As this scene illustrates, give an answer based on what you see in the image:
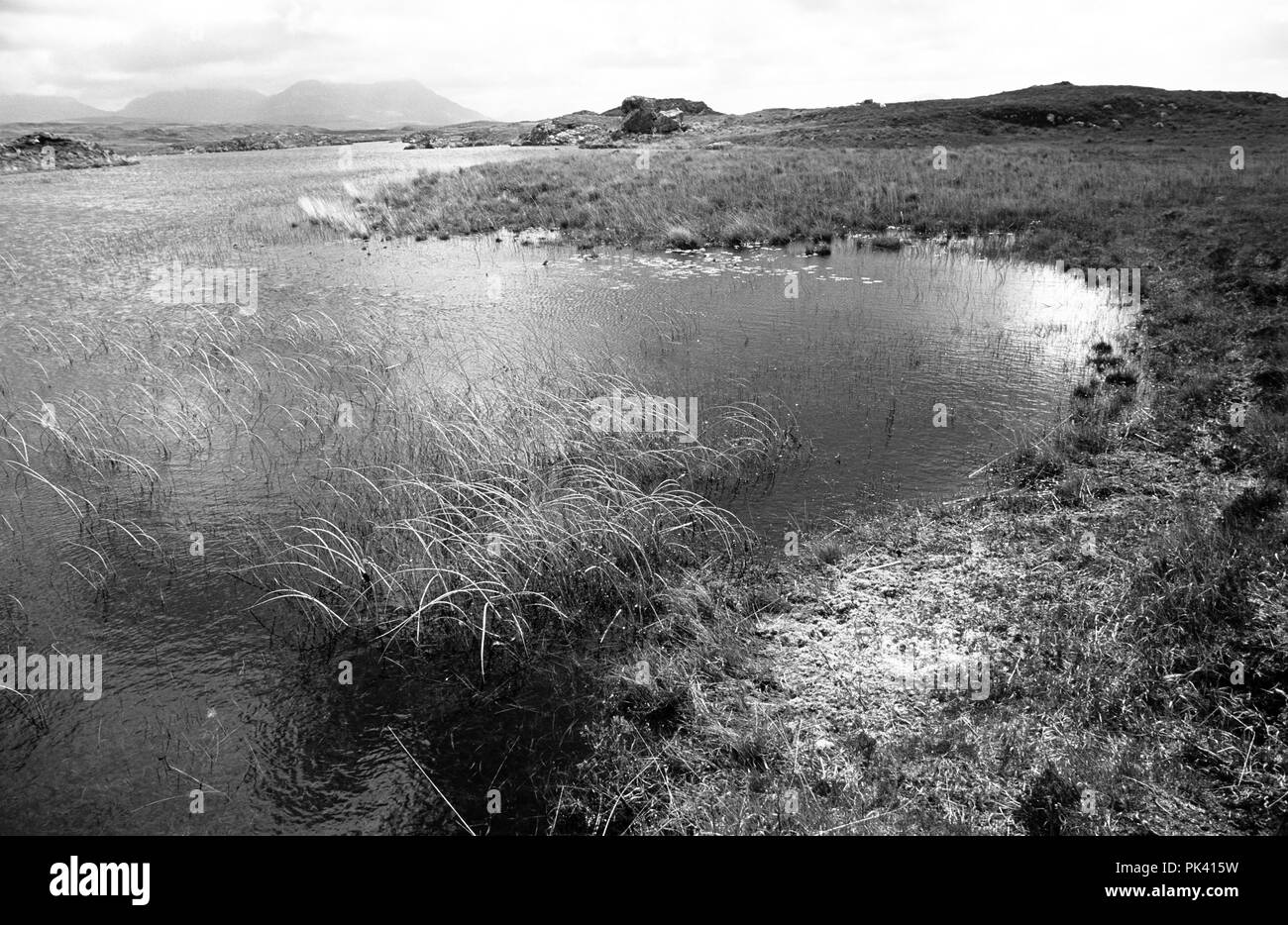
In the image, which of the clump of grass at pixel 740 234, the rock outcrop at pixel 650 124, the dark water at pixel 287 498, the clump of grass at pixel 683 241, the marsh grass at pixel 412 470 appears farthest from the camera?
the rock outcrop at pixel 650 124

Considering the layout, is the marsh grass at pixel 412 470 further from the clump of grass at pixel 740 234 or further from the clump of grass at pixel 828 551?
the clump of grass at pixel 740 234

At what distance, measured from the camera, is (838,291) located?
55.9ft

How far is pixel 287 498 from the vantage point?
8156 mm

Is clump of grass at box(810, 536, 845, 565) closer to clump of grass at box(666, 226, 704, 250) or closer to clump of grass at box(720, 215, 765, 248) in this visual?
clump of grass at box(666, 226, 704, 250)

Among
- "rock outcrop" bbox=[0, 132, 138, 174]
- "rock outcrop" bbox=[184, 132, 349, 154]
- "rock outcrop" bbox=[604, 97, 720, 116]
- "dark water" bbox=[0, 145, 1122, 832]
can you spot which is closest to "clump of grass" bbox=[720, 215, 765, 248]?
"dark water" bbox=[0, 145, 1122, 832]

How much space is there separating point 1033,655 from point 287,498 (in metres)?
8.05

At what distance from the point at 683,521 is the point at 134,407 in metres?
8.79

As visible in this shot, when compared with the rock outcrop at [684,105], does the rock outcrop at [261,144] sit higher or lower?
lower

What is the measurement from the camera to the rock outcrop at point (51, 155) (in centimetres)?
6005

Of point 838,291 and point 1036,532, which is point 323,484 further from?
point 838,291

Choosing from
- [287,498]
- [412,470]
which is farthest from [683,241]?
[287,498]

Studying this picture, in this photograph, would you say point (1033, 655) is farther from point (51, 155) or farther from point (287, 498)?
point (51, 155)

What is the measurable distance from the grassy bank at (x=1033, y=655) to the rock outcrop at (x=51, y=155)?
76.4m

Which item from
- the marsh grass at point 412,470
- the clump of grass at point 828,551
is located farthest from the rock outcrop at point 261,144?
the clump of grass at point 828,551
